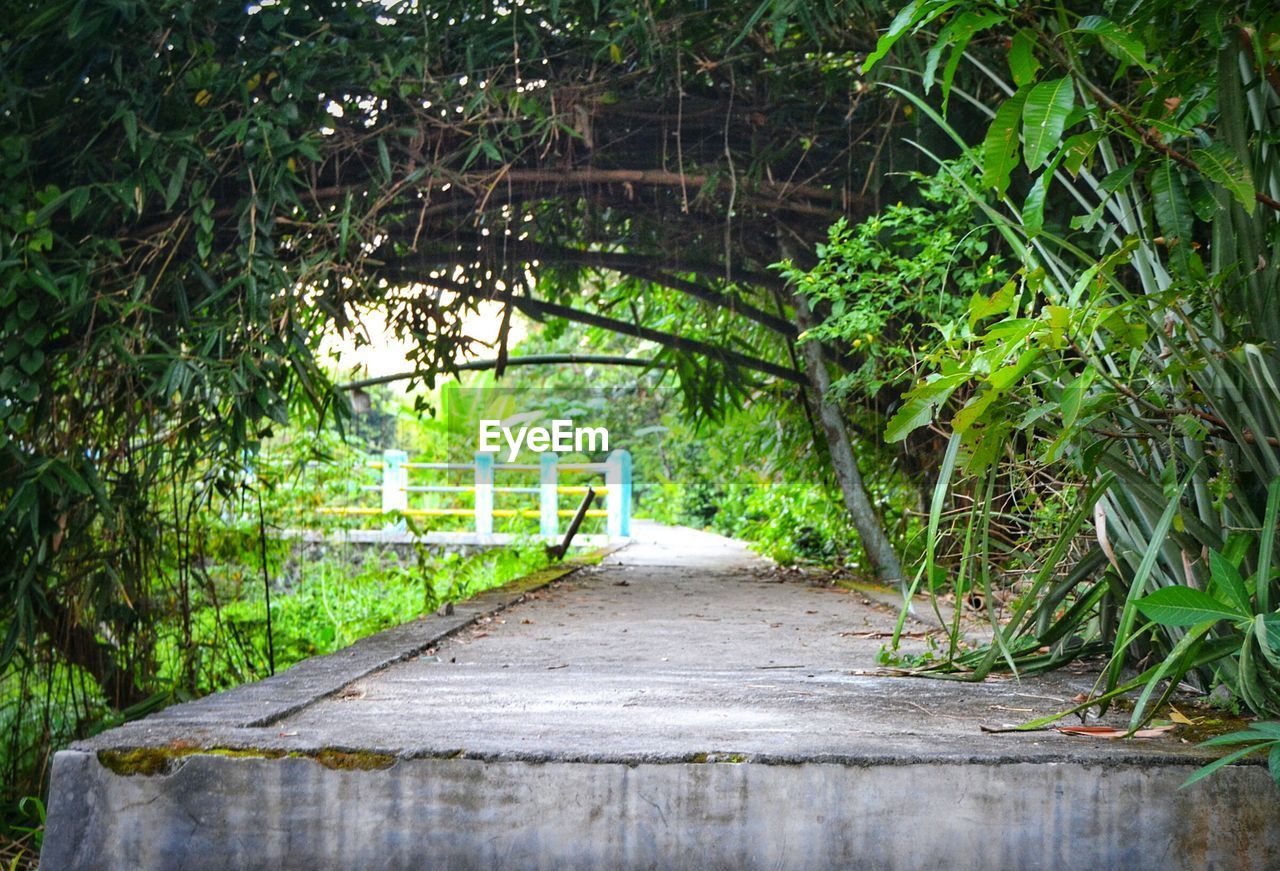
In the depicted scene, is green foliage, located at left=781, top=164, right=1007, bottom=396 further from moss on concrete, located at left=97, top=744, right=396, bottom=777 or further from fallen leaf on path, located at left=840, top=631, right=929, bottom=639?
moss on concrete, located at left=97, top=744, right=396, bottom=777

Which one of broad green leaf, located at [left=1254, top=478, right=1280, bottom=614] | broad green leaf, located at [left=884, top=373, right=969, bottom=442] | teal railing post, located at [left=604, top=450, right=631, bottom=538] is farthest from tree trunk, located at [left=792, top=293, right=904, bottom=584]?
teal railing post, located at [left=604, top=450, right=631, bottom=538]

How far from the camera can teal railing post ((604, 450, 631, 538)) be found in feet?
38.5

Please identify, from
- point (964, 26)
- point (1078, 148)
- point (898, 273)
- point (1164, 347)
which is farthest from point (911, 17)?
point (898, 273)

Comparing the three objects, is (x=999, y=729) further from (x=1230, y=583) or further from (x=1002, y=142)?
(x=1002, y=142)

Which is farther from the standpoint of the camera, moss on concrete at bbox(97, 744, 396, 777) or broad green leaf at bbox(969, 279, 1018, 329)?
broad green leaf at bbox(969, 279, 1018, 329)

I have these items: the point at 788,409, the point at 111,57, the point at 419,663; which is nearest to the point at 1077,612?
the point at 419,663

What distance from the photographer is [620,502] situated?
1177 cm

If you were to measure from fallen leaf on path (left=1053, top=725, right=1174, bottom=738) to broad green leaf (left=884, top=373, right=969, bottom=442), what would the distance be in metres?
0.53

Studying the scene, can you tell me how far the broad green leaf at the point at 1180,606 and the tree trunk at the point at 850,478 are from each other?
389 cm

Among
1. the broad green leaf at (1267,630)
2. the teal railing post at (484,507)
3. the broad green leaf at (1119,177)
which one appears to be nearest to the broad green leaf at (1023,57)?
the broad green leaf at (1119,177)

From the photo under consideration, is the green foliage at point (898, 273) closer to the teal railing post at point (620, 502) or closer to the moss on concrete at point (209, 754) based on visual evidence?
the moss on concrete at point (209, 754)

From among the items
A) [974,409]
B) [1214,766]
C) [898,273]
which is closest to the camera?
[1214,766]

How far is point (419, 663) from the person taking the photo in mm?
2811

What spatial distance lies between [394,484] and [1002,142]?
10746mm
